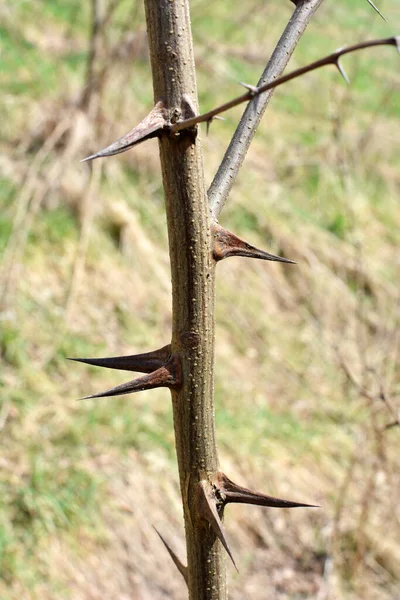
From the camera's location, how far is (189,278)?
745 mm

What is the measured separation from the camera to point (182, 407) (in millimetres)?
789

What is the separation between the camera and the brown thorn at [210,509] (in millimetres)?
779

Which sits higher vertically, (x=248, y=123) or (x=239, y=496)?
(x=248, y=123)

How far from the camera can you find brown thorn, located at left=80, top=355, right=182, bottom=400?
757 mm

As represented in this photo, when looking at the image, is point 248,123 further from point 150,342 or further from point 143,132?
point 150,342

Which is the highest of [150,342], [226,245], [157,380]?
[150,342]

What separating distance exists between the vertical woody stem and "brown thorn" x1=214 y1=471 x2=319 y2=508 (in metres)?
0.02

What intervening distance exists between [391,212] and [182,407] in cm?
515

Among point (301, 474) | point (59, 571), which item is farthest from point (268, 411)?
point (59, 571)

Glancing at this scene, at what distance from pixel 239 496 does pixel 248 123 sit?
0.42 m

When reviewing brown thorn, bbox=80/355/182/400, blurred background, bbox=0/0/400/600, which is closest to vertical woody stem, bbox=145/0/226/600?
brown thorn, bbox=80/355/182/400

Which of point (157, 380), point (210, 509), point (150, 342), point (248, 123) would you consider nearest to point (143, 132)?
point (248, 123)

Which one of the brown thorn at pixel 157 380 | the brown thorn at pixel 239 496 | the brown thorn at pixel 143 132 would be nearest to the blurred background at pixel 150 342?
the brown thorn at pixel 239 496

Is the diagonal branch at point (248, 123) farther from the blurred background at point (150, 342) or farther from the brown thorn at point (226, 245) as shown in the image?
the blurred background at point (150, 342)
